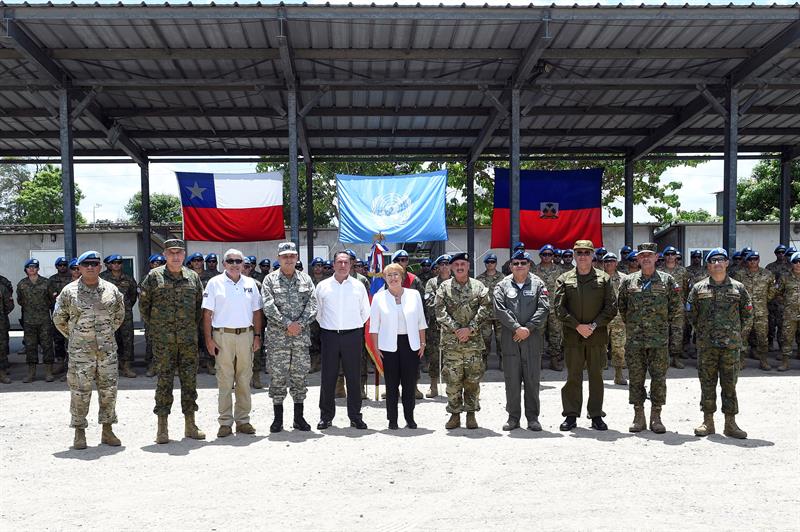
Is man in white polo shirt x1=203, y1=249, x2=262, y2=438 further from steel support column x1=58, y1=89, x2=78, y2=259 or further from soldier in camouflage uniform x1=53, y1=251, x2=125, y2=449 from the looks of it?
steel support column x1=58, y1=89, x2=78, y2=259

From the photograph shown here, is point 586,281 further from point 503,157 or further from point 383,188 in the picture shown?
point 503,157

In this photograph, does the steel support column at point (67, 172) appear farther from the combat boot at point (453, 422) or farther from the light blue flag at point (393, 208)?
the combat boot at point (453, 422)

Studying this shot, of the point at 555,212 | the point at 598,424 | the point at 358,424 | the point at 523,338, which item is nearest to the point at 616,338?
the point at 598,424

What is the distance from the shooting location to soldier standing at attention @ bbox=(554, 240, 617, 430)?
6.03 metres

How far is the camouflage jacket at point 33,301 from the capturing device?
9320 millimetres

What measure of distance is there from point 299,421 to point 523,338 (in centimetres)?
239

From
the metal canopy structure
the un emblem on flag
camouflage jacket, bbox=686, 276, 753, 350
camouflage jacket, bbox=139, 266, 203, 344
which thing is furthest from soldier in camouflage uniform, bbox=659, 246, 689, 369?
camouflage jacket, bbox=139, 266, 203, 344

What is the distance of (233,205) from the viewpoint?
38.3 feet

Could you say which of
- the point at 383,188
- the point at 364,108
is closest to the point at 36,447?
the point at 383,188

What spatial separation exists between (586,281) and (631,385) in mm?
1113

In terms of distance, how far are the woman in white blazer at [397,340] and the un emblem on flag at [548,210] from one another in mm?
7721

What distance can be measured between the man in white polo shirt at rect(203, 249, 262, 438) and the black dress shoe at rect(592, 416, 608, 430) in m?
3.38

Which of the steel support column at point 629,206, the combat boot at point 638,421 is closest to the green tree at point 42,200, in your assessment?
the steel support column at point 629,206

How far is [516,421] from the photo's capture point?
19.9 ft
